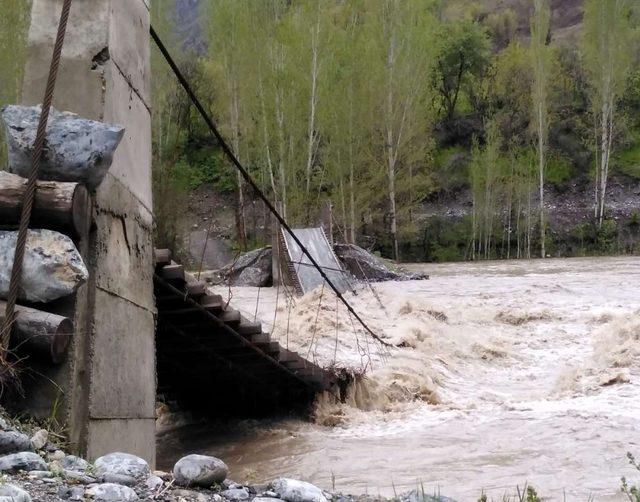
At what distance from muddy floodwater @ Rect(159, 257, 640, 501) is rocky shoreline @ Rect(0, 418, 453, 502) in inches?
46.6

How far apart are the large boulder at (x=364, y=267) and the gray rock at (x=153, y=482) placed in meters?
13.1

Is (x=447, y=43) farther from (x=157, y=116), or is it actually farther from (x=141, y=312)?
(x=141, y=312)

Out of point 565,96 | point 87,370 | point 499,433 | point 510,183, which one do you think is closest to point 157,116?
point 510,183

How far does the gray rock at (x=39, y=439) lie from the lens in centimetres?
304

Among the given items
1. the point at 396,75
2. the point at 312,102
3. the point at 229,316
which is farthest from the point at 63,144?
the point at 396,75

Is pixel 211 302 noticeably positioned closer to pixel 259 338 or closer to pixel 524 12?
pixel 259 338

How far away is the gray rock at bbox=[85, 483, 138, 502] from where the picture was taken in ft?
7.75

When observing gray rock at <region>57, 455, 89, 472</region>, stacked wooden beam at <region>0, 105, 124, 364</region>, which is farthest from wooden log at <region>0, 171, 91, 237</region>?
gray rock at <region>57, 455, 89, 472</region>

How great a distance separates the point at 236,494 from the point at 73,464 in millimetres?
600

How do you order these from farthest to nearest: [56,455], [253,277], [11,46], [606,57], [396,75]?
[606,57] → [396,75] → [11,46] → [253,277] → [56,455]

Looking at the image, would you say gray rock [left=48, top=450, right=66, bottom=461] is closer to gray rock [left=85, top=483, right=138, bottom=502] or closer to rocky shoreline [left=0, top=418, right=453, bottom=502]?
rocky shoreline [left=0, top=418, right=453, bottom=502]

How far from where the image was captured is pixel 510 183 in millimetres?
28125

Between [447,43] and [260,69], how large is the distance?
473 inches

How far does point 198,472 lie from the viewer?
280cm
